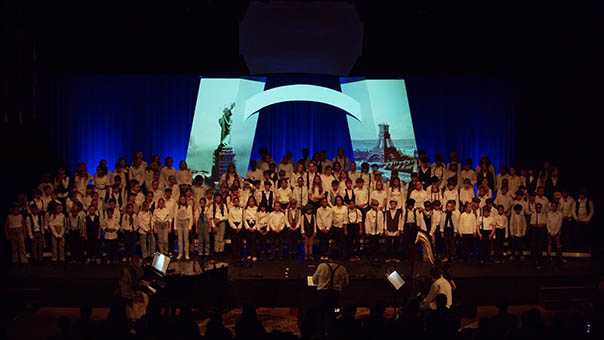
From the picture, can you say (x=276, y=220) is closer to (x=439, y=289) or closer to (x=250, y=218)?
(x=250, y=218)

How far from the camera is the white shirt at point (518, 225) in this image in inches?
468

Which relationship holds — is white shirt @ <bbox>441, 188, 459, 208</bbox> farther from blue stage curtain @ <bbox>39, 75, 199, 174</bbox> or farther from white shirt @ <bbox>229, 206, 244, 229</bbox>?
blue stage curtain @ <bbox>39, 75, 199, 174</bbox>

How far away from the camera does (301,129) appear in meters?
15.6

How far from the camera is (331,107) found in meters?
15.4

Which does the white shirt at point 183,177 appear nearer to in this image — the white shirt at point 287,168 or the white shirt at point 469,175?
the white shirt at point 287,168

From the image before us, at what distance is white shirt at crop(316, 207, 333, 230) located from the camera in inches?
463

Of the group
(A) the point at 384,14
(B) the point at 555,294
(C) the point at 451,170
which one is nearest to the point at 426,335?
(B) the point at 555,294

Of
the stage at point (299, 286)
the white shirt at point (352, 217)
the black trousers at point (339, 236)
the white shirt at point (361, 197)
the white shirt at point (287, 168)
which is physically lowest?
the stage at point (299, 286)

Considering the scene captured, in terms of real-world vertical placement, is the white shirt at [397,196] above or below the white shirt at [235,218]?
above

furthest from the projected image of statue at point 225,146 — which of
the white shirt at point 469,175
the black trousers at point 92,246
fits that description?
the white shirt at point 469,175

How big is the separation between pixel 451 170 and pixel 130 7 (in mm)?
7985

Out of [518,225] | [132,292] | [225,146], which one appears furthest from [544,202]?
[132,292]

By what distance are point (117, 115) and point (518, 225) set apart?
33.6 feet

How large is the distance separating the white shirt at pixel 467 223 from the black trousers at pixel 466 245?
0.28 ft
